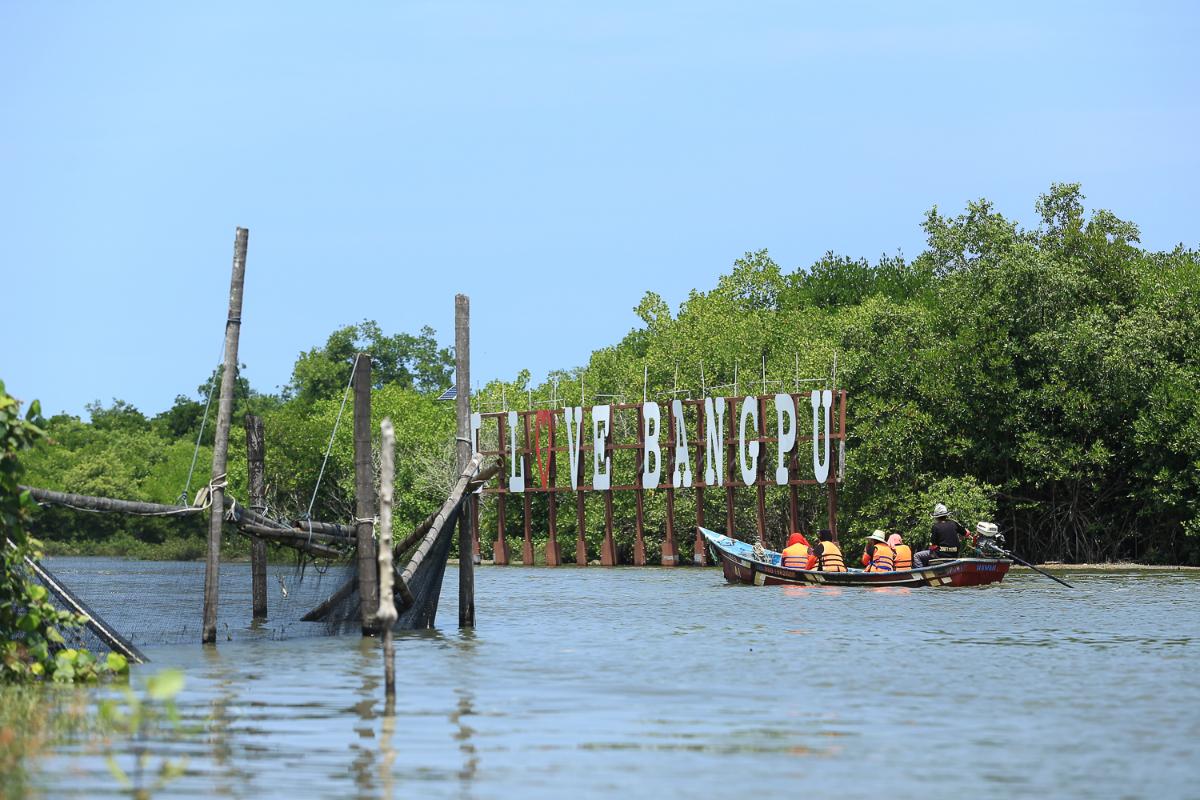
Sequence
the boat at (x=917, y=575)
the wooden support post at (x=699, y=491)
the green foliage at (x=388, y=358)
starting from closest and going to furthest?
the boat at (x=917, y=575) → the wooden support post at (x=699, y=491) → the green foliage at (x=388, y=358)

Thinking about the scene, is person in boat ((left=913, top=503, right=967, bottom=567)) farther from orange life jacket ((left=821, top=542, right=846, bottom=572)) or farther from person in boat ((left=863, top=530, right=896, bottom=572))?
orange life jacket ((left=821, top=542, right=846, bottom=572))

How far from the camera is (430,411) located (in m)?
92.8

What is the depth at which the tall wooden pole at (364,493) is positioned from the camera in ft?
68.3

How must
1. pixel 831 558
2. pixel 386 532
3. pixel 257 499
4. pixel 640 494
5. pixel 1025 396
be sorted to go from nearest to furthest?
pixel 386 532 < pixel 257 499 < pixel 831 558 < pixel 1025 396 < pixel 640 494

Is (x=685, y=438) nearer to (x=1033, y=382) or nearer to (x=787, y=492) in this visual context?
A: (x=787, y=492)

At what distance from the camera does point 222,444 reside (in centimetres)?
1986

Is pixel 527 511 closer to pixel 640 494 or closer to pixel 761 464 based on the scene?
pixel 640 494

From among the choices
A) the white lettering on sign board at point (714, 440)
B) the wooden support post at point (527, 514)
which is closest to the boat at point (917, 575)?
the white lettering on sign board at point (714, 440)

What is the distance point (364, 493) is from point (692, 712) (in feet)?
22.7

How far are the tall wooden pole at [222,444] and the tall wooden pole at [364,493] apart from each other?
5.22 ft

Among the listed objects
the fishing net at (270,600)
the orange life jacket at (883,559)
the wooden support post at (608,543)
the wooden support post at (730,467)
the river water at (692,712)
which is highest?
the wooden support post at (730,467)

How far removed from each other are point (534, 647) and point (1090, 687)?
7.88m

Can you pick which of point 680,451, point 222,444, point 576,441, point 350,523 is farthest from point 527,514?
point 222,444

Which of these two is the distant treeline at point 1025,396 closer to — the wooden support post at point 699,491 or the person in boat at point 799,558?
the wooden support post at point 699,491
